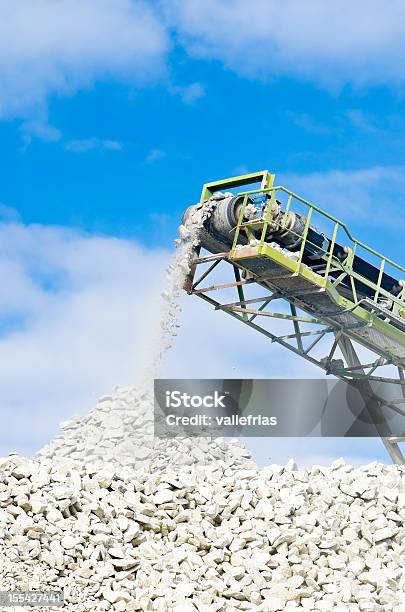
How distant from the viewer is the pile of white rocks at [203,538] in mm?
11258

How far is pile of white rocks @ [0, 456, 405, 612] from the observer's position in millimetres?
11258

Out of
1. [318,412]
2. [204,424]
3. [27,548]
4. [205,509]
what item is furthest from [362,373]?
[27,548]

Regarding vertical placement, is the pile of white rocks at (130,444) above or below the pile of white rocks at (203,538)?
above

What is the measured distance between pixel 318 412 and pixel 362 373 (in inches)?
45.9

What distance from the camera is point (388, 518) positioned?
1312 centimetres

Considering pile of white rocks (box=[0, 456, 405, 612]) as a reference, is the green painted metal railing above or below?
above

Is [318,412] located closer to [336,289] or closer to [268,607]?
[336,289]

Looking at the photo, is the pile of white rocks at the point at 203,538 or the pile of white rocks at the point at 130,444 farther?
the pile of white rocks at the point at 130,444

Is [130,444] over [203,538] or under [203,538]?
over

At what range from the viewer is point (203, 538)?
39.4 feet

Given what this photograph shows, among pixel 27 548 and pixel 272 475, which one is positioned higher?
pixel 272 475

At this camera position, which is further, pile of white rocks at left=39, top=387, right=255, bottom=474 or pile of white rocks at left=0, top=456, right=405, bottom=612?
pile of white rocks at left=39, top=387, right=255, bottom=474

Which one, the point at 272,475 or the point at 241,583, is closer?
the point at 241,583

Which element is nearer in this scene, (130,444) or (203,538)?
(203,538)
